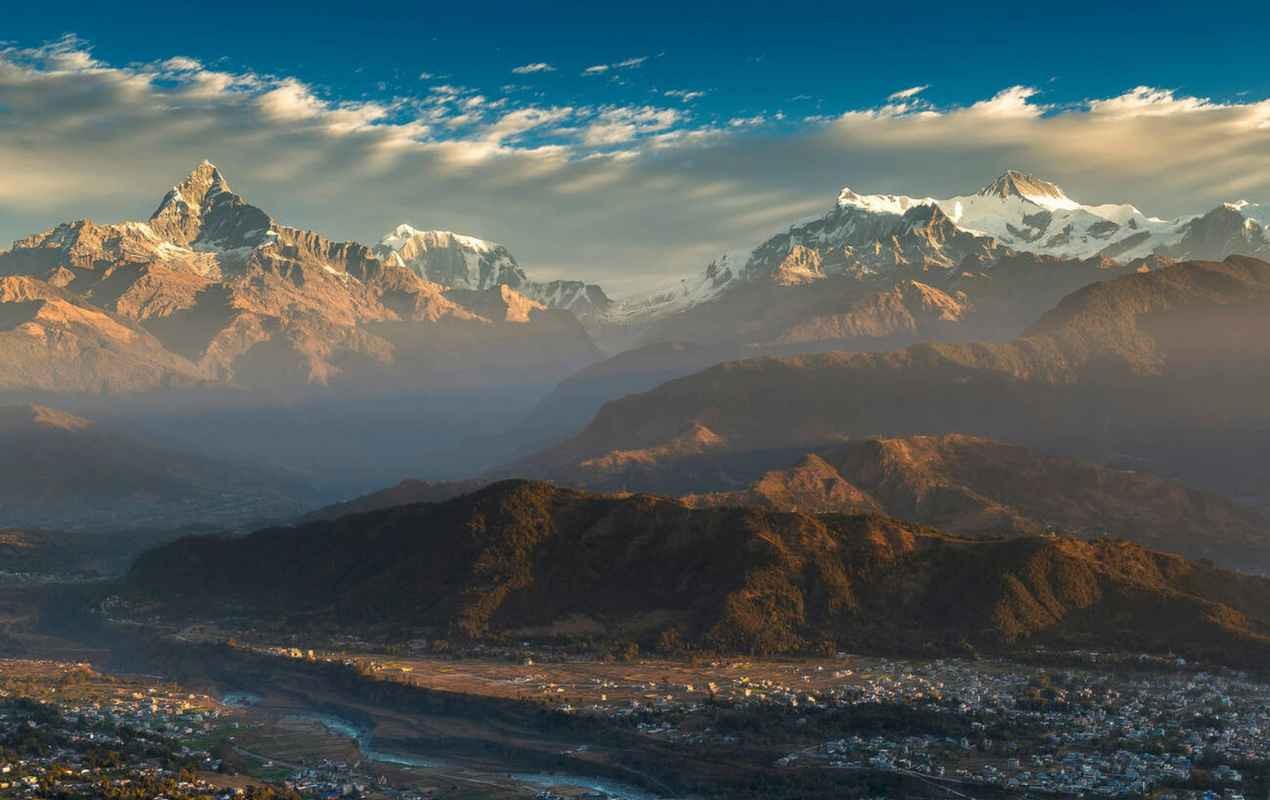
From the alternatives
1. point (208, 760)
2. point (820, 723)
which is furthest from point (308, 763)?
point (820, 723)

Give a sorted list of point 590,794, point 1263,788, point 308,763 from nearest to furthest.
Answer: point 1263,788, point 590,794, point 308,763

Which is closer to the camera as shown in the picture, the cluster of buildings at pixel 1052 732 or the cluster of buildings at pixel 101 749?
the cluster of buildings at pixel 101 749

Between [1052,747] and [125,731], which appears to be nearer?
[1052,747]

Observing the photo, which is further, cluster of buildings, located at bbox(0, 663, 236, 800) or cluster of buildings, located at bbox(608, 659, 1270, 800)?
cluster of buildings, located at bbox(608, 659, 1270, 800)

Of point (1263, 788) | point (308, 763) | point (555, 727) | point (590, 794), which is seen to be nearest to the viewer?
point (1263, 788)

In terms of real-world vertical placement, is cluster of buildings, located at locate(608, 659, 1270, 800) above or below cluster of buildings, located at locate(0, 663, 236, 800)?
below

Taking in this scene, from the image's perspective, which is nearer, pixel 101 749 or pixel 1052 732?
pixel 101 749

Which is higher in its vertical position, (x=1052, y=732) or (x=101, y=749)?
(x=101, y=749)

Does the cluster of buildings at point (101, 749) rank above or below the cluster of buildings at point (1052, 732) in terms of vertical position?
above

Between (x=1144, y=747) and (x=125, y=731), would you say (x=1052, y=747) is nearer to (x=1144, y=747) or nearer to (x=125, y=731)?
(x=1144, y=747)
